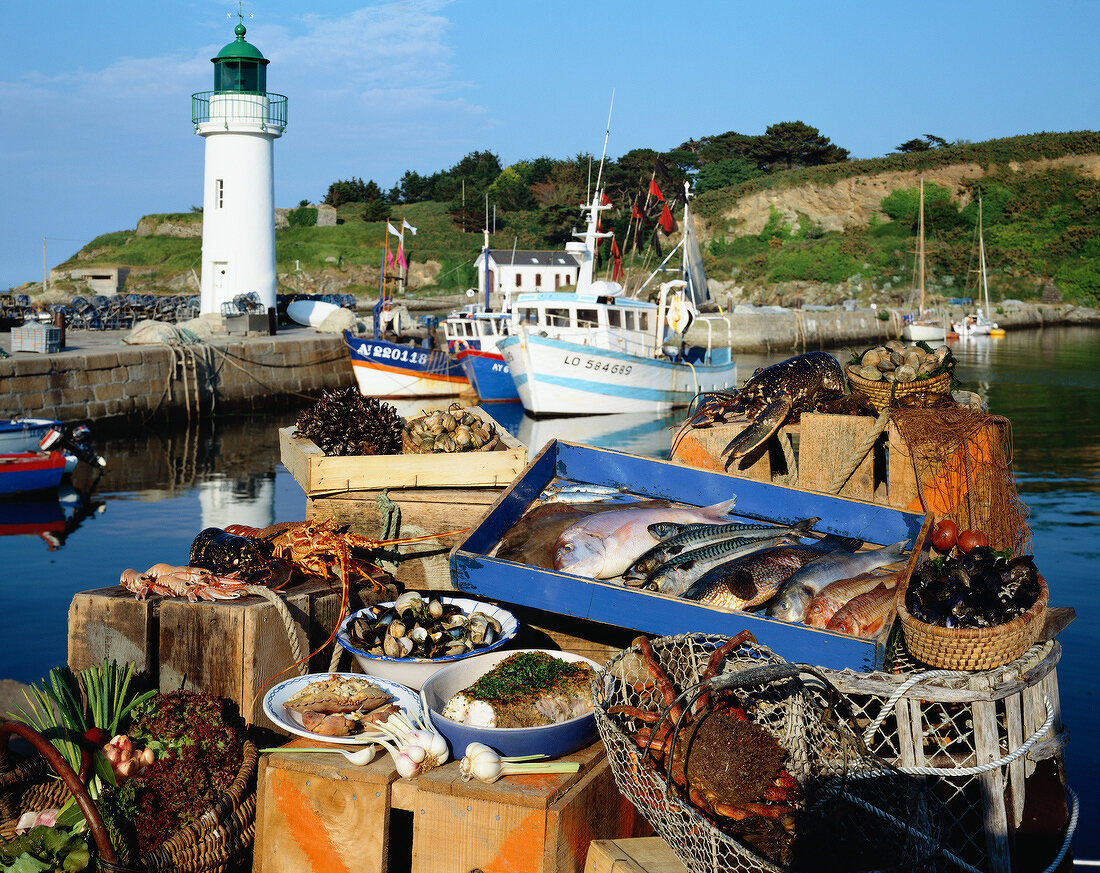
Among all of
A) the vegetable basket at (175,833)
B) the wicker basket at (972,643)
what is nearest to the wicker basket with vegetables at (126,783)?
the vegetable basket at (175,833)

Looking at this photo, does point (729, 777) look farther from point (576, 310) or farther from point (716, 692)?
point (576, 310)

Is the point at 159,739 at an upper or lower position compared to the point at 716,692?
lower

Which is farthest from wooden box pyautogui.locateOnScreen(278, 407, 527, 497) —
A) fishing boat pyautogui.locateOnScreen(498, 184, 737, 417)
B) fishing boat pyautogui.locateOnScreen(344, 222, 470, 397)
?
fishing boat pyautogui.locateOnScreen(344, 222, 470, 397)

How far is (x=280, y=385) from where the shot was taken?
82.6ft

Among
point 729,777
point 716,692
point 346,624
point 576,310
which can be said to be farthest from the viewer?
point 576,310

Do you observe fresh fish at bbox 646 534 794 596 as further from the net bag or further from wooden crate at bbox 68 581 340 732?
wooden crate at bbox 68 581 340 732

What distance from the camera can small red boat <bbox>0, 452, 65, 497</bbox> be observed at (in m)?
13.9

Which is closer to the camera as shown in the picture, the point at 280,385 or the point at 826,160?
the point at 280,385

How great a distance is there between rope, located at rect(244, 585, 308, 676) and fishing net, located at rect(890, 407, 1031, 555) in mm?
2803

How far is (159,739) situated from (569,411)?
22.1 metres

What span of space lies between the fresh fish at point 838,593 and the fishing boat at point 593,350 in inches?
815

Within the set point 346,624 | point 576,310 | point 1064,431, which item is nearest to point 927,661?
point 346,624

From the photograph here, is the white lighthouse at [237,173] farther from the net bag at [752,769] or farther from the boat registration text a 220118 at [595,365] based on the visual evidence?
the net bag at [752,769]

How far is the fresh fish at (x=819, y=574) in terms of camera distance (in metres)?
3.27
